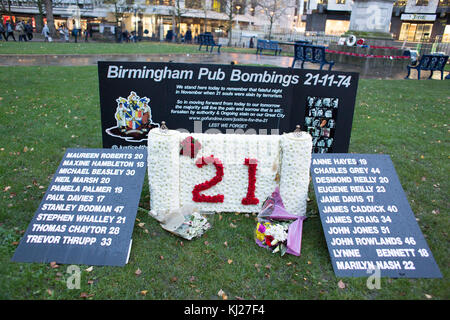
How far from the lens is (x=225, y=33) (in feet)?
191

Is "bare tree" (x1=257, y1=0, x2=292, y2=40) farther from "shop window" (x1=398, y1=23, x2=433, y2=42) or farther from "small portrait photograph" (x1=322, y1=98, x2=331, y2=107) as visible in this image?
"small portrait photograph" (x1=322, y1=98, x2=331, y2=107)

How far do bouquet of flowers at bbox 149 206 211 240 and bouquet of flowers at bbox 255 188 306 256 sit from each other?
760 millimetres

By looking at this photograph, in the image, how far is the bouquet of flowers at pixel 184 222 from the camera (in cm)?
461

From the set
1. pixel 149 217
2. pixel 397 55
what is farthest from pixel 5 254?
pixel 397 55

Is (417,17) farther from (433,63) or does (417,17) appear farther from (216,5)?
(433,63)

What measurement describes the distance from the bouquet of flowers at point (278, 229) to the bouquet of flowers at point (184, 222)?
76cm

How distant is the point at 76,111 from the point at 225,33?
52398 mm

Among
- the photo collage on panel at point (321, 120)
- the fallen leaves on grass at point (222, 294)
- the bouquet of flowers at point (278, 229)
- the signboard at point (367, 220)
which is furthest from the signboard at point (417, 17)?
the fallen leaves on grass at point (222, 294)

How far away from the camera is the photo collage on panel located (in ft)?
20.8

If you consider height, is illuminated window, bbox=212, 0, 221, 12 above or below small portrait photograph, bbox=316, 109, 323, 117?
above

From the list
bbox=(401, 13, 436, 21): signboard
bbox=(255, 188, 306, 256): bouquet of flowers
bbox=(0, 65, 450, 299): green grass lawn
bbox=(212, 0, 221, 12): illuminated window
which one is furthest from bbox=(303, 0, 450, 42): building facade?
bbox=(255, 188, 306, 256): bouquet of flowers

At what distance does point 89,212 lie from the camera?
4504mm

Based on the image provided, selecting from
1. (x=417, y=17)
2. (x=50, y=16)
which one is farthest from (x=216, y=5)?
(x=50, y=16)

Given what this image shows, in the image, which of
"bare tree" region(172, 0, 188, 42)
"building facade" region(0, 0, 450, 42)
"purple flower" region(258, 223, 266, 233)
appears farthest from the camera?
"building facade" region(0, 0, 450, 42)
